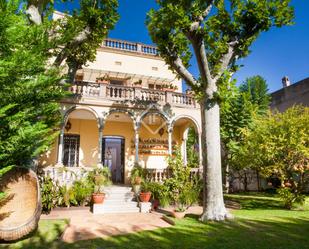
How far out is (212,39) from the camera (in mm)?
9875

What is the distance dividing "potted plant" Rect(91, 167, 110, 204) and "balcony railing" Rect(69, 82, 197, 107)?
433 centimetres

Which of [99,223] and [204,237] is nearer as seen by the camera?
[204,237]

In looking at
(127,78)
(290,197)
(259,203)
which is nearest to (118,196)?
(259,203)

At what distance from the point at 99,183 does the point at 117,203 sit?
4.12 feet

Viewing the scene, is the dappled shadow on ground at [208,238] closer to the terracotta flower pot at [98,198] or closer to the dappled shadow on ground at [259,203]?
the terracotta flower pot at [98,198]

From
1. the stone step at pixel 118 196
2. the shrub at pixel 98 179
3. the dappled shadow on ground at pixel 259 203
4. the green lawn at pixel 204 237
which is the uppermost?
the shrub at pixel 98 179

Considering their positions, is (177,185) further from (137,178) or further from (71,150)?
(71,150)

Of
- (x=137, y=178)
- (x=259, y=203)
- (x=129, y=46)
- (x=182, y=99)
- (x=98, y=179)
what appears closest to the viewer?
(x=98, y=179)

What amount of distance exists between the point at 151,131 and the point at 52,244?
36.2 ft

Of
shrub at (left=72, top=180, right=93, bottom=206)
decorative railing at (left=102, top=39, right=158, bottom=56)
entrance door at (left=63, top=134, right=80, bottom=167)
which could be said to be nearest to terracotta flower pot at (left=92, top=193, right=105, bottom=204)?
shrub at (left=72, top=180, right=93, bottom=206)

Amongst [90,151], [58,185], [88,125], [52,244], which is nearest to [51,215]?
[58,185]

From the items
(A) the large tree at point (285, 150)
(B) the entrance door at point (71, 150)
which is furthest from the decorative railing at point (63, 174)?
(A) the large tree at point (285, 150)

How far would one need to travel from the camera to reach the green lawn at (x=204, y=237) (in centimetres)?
550

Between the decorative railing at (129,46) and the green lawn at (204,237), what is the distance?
43.0 feet
